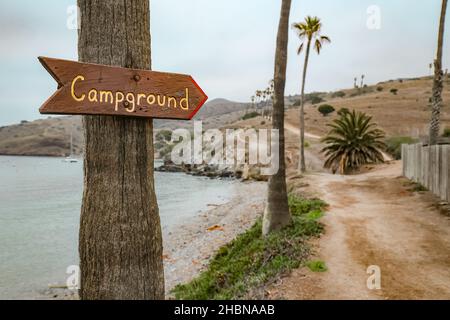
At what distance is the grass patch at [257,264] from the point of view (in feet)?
23.7

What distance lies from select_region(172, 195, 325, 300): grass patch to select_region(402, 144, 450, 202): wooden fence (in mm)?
4179

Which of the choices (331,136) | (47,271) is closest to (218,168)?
(331,136)

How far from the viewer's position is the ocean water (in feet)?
40.4

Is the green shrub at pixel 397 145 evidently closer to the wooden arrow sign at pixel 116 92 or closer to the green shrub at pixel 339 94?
the wooden arrow sign at pixel 116 92

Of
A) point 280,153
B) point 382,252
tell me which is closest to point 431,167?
point 280,153

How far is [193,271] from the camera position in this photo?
11.0 m

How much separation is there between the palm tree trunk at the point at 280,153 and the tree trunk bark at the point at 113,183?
7.63 meters

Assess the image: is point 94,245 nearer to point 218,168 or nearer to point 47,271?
point 47,271

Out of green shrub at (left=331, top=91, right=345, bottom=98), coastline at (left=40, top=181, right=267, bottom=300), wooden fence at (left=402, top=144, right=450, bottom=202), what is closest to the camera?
coastline at (left=40, top=181, right=267, bottom=300)

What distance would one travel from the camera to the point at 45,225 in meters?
20.6

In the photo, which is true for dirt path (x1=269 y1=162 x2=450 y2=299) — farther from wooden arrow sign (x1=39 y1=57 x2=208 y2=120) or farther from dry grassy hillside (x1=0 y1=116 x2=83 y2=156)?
dry grassy hillside (x1=0 y1=116 x2=83 y2=156)

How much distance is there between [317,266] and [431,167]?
8.29 metres

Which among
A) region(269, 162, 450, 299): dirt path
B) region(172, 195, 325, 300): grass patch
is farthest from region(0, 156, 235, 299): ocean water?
region(269, 162, 450, 299): dirt path

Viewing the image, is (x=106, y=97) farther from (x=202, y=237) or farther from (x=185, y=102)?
(x=202, y=237)
